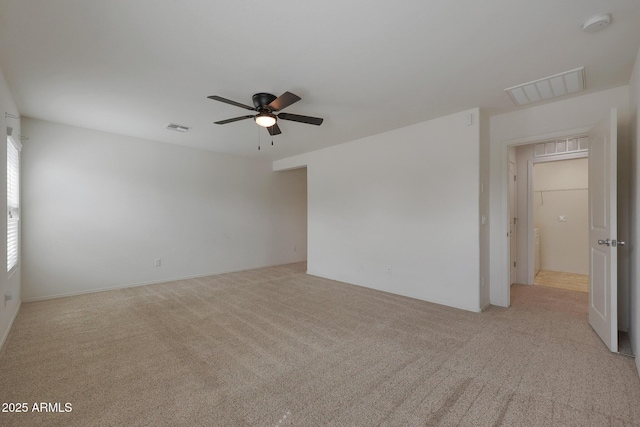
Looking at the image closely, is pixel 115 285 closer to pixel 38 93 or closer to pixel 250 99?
pixel 38 93

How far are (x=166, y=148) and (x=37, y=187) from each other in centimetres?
188

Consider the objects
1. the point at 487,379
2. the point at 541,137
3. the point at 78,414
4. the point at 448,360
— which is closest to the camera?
the point at 78,414

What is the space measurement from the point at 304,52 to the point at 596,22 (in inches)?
81.1

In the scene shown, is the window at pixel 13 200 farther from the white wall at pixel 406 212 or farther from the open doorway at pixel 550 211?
the open doorway at pixel 550 211

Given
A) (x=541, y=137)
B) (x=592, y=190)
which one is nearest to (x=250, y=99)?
(x=541, y=137)

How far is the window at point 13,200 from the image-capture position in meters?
3.09

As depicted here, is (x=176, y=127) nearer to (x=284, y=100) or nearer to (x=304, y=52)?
(x=284, y=100)

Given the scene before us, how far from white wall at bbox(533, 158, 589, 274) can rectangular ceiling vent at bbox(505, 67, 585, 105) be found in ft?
10.9

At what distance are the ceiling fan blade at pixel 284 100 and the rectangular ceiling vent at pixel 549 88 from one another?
227 cm

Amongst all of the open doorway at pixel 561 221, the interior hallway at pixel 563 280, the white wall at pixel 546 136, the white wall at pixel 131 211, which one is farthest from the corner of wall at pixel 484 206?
the white wall at pixel 131 211

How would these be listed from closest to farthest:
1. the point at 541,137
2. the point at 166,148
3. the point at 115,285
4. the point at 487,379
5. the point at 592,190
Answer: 1. the point at 487,379
2. the point at 592,190
3. the point at 541,137
4. the point at 115,285
5. the point at 166,148

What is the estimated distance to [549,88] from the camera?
2.90 metres

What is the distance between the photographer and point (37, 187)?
3957mm

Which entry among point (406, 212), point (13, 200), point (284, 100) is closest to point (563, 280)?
point (406, 212)
